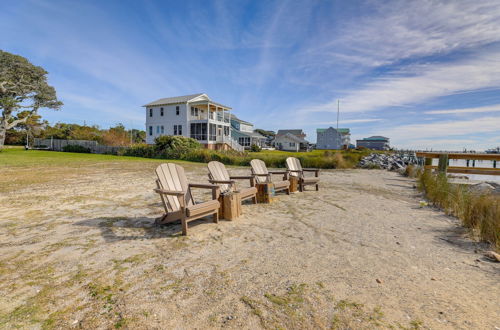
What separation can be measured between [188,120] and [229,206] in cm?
2690

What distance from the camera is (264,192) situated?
637 centimetres

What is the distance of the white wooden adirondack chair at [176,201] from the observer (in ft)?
12.6

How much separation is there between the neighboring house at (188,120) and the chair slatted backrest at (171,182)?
24663 millimetres

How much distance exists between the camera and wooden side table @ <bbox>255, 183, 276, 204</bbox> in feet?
20.7

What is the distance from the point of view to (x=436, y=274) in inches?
113

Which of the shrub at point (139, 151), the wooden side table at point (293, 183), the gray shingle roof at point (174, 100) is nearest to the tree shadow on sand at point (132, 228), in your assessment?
the wooden side table at point (293, 183)

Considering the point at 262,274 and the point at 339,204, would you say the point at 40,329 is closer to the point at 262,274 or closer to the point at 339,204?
the point at 262,274

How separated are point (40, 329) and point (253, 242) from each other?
2461 millimetres

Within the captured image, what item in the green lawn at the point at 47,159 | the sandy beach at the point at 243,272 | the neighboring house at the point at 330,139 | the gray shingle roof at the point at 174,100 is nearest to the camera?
the sandy beach at the point at 243,272

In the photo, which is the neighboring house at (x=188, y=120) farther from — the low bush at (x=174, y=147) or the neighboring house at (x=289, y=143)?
the neighboring house at (x=289, y=143)

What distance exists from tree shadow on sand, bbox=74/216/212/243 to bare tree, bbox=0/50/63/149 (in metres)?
35.4

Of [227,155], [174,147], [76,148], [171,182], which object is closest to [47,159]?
[174,147]

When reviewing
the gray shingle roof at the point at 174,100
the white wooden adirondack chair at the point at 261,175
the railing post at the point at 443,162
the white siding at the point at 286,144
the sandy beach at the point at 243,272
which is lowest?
the sandy beach at the point at 243,272

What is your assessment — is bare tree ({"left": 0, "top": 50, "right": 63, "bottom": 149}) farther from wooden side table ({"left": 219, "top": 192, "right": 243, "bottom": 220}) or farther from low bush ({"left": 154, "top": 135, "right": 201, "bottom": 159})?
wooden side table ({"left": 219, "top": 192, "right": 243, "bottom": 220})
